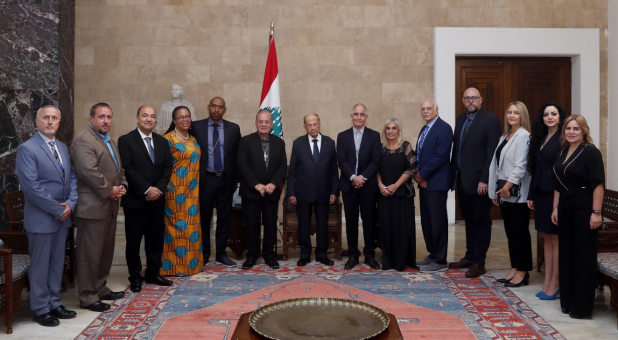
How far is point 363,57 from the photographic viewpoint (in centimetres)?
942

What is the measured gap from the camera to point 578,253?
471 cm

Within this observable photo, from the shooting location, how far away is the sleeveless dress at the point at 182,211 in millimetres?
6004

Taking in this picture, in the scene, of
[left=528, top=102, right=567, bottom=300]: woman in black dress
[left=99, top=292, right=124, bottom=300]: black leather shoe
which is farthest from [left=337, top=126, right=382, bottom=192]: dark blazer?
[left=99, top=292, right=124, bottom=300]: black leather shoe

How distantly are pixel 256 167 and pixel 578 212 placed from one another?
3152 mm

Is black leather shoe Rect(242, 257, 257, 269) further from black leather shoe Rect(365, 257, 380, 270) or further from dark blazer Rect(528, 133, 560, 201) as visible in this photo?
dark blazer Rect(528, 133, 560, 201)

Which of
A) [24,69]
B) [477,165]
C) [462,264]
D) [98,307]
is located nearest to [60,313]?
[98,307]

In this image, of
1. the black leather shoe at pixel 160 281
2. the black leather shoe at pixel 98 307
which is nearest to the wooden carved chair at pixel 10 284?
the black leather shoe at pixel 98 307

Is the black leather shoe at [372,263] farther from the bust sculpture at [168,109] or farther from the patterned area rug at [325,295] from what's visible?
the bust sculpture at [168,109]

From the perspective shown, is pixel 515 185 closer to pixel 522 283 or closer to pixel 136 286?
pixel 522 283

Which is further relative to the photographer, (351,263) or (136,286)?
(351,263)

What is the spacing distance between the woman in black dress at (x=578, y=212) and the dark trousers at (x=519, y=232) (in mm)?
774

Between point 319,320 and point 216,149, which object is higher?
point 216,149

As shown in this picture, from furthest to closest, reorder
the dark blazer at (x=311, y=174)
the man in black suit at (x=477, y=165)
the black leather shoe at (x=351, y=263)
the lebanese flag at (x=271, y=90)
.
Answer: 1. the lebanese flag at (x=271, y=90)
2. the dark blazer at (x=311, y=174)
3. the black leather shoe at (x=351, y=263)
4. the man in black suit at (x=477, y=165)

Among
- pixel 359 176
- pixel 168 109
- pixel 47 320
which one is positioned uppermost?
pixel 168 109
